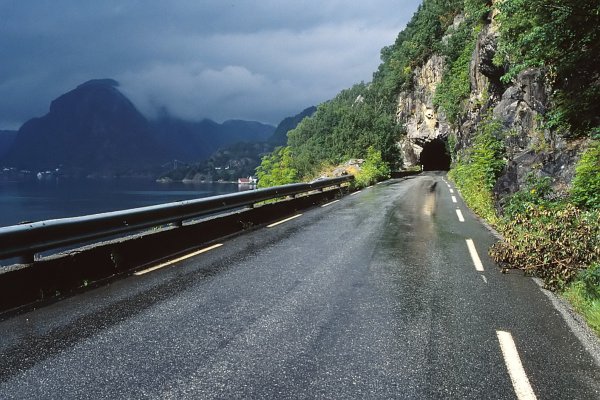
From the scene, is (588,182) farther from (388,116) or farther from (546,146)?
(388,116)

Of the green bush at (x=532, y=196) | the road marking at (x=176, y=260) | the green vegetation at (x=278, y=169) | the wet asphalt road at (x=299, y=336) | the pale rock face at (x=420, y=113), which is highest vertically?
the pale rock face at (x=420, y=113)

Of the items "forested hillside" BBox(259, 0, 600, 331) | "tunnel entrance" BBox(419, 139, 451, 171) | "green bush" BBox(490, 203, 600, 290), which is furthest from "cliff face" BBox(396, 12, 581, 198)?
"tunnel entrance" BBox(419, 139, 451, 171)

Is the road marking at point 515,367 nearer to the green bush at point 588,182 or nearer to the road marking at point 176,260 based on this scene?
the road marking at point 176,260

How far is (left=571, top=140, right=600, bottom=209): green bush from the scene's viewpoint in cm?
862

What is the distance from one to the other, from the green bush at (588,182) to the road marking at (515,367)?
577 centimetres

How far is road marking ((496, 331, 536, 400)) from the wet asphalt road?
2.0 inches

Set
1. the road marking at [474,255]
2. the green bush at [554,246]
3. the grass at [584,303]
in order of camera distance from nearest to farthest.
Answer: the grass at [584,303] < the green bush at [554,246] < the road marking at [474,255]

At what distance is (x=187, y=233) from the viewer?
31.0 feet

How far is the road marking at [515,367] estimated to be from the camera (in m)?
3.21

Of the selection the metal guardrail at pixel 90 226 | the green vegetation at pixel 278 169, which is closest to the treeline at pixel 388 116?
the green vegetation at pixel 278 169

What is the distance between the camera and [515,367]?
3637mm

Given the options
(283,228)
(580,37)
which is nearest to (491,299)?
(283,228)

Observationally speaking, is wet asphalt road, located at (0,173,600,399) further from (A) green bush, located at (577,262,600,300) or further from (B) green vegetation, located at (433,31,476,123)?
(B) green vegetation, located at (433,31,476,123)

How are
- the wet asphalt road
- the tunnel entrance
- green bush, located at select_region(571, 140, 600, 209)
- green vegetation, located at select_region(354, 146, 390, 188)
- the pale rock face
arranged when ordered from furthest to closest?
the tunnel entrance
the pale rock face
green vegetation, located at select_region(354, 146, 390, 188)
green bush, located at select_region(571, 140, 600, 209)
the wet asphalt road
